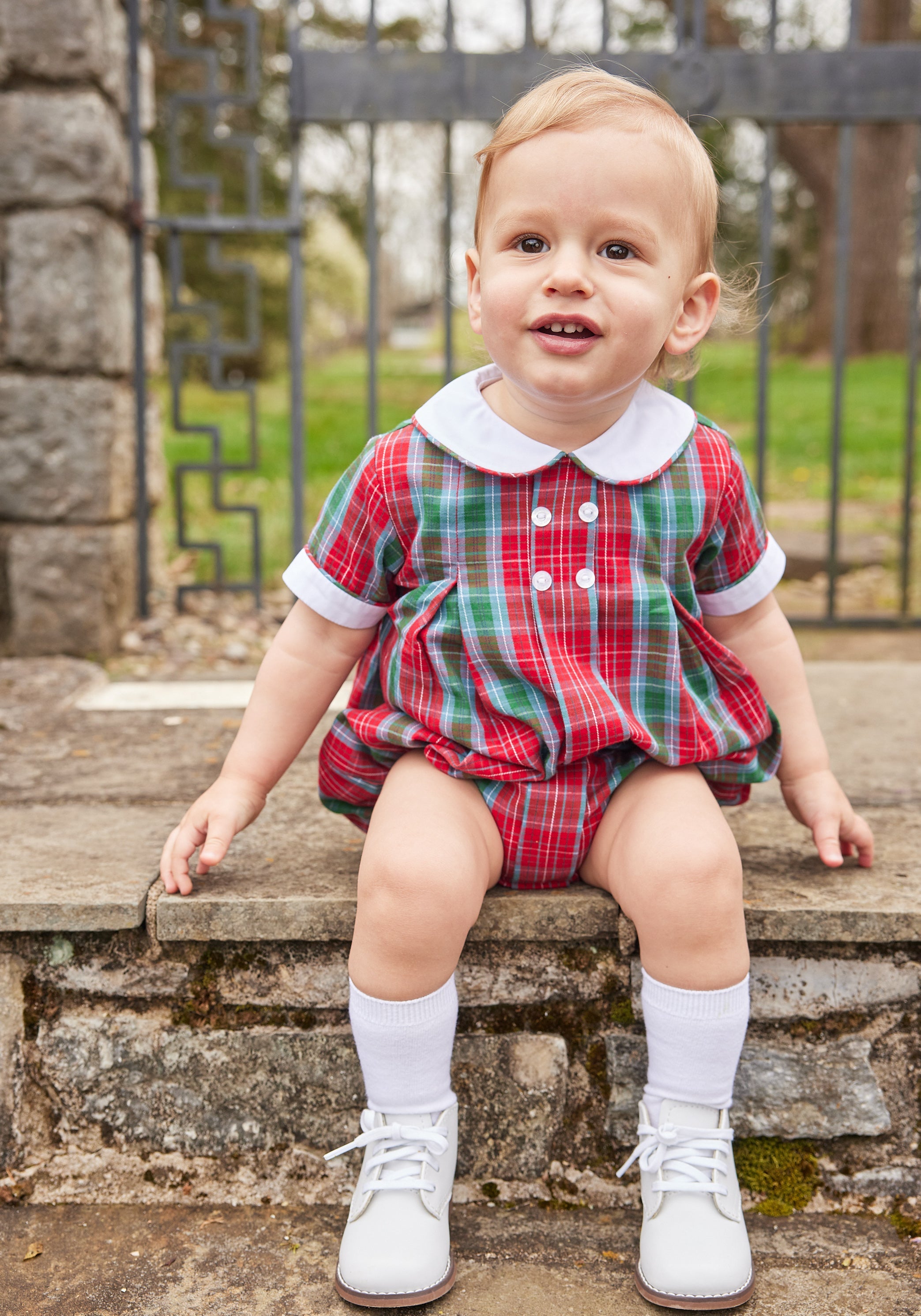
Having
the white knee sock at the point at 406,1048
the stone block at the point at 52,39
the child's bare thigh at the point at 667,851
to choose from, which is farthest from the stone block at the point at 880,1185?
the stone block at the point at 52,39

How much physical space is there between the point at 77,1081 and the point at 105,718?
0.92 meters

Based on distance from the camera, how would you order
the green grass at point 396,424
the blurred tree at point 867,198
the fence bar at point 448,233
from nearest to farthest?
the fence bar at point 448,233, the green grass at point 396,424, the blurred tree at point 867,198

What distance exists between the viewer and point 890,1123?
141 cm

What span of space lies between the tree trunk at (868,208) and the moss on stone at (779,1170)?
8.51m

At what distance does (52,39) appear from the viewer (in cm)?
265

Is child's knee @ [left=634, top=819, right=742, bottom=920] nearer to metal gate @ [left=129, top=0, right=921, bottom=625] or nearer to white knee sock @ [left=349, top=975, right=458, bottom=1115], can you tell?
white knee sock @ [left=349, top=975, right=458, bottom=1115]

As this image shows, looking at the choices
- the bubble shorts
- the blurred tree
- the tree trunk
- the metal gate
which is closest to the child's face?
the bubble shorts

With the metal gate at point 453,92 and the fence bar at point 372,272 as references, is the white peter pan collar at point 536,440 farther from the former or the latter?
the fence bar at point 372,272

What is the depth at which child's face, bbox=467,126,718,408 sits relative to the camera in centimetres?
126

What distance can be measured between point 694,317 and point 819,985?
32.0 inches

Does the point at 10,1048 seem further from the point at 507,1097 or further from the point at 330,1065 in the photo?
the point at 507,1097

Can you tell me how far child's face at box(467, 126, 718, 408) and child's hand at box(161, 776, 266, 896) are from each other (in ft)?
1.94

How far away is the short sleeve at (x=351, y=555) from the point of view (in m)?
1.41

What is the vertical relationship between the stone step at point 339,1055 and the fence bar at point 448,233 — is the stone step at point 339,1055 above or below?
below
